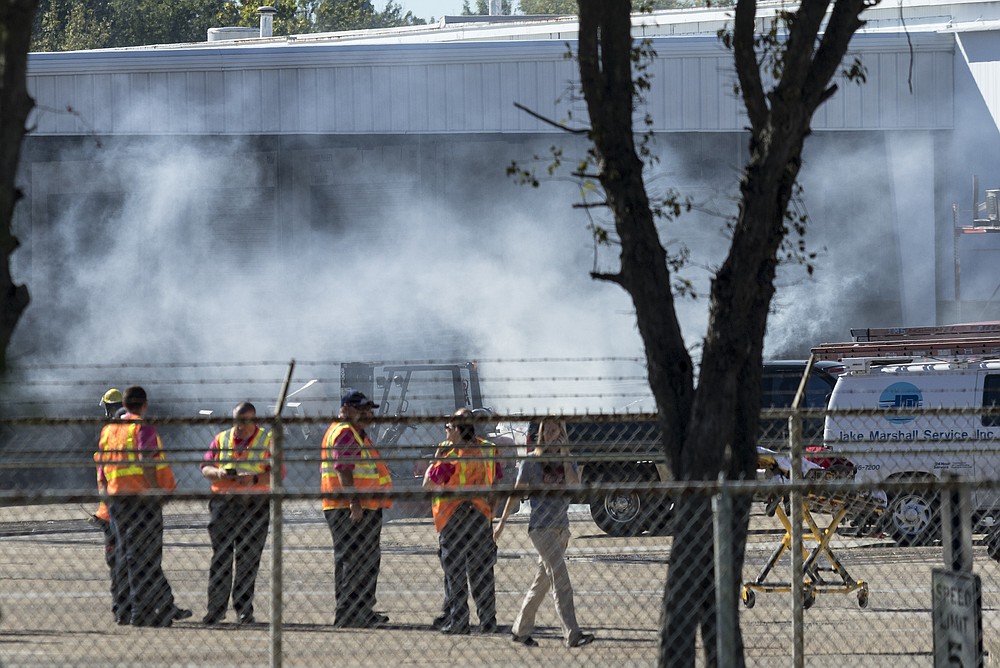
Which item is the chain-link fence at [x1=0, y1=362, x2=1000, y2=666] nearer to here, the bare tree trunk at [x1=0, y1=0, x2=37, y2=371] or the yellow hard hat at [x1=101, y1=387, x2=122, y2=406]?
the bare tree trunk at [x1=0, y1=0, x2=37, y2=371]

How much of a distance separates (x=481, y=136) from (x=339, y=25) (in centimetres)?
6250

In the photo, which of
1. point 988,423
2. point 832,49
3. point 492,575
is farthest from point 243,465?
point 988,423

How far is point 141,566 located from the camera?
31.1 feet

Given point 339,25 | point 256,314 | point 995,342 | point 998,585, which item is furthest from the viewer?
point 339,25

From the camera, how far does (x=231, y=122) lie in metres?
24.9

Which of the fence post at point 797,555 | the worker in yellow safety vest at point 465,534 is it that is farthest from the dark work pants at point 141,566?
the fence post at point 797,555

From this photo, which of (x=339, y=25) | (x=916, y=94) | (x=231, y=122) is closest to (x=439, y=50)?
(x=231, y=122)

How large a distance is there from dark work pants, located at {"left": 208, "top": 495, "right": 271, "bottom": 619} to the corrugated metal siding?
15.8 meters

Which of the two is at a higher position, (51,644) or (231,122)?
(231,122)

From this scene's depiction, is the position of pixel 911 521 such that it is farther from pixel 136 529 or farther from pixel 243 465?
pixel 136 529

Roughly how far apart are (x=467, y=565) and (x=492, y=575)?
201mm

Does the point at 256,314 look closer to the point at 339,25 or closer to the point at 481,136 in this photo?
the point at 481,136

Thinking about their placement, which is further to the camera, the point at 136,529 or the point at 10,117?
the point at 136,529

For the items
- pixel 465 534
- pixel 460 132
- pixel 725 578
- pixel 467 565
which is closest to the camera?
pixel 725 578
